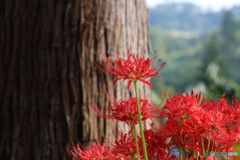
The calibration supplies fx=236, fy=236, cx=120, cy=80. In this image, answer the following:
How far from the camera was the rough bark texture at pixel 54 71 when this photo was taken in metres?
0.97

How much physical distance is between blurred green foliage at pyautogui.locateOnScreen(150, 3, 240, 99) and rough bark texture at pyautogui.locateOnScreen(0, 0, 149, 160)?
1113 cm

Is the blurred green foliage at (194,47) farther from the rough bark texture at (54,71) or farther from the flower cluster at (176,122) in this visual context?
the flower cluster at (176,122)

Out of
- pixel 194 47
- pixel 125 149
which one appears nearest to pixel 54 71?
pixel 125 149

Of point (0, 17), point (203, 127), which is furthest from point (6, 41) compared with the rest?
point (203, 127)

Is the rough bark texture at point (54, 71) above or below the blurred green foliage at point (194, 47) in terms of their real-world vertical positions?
below

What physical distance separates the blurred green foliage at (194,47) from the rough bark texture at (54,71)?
1113 cm

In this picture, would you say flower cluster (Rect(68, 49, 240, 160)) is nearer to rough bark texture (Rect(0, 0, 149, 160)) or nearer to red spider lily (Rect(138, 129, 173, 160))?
red spider lily (Rect(138, 129, 173, 160))

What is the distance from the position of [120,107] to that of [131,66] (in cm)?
8

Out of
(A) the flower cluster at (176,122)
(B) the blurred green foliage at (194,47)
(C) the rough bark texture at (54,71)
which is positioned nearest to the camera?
(A) the flower cluster at (176,122)

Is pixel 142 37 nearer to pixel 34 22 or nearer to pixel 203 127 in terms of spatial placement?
pixel 34 22

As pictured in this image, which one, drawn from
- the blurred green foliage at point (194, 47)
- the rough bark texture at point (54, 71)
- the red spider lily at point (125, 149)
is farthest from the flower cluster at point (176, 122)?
the blurred green foliage at point (194, 47)

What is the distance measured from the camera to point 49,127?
97 cm

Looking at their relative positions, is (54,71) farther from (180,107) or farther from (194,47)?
(194,47)

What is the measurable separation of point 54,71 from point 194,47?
1432 inches
